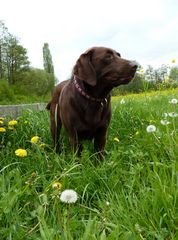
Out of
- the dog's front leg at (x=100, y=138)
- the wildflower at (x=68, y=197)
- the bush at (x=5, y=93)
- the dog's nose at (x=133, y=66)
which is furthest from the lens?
the bush at (x=5, y=93)

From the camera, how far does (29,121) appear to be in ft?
15.9

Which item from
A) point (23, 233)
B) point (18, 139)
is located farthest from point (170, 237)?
point (18, 139)

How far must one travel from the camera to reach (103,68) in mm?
3576

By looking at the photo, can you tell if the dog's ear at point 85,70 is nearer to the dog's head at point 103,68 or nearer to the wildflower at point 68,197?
the dog's head at point 103,68

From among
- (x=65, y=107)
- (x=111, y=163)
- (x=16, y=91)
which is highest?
(x=65, y=107)

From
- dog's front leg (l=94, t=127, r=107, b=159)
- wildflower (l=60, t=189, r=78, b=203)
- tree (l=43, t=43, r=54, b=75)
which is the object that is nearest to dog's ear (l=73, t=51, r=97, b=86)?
dog's front leg (l=94, t=127, r=107, b=159)

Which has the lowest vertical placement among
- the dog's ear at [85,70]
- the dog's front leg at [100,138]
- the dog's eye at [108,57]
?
the dog's front leg at [100,138]

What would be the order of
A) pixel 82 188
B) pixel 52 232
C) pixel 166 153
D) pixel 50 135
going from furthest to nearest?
1. pixel 50 135
2. pixel 166 153
3. pixel 82 188
4. pixel 52 232

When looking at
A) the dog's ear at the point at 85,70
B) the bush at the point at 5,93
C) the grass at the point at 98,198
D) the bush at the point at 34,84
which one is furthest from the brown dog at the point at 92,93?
the bush at the point at 34,84

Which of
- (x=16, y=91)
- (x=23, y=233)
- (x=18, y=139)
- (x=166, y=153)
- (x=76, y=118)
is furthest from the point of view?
(x=16, y=91)

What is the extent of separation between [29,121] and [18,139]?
761mm

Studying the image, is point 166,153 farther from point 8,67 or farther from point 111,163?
point 8,67

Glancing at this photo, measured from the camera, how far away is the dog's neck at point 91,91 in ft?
11.5

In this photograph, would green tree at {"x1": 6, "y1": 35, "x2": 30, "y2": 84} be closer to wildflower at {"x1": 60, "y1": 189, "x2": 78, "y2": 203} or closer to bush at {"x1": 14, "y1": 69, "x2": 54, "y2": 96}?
bush at {"x1": 14, "y1": 69, "x2": 54, "y2": 96}
